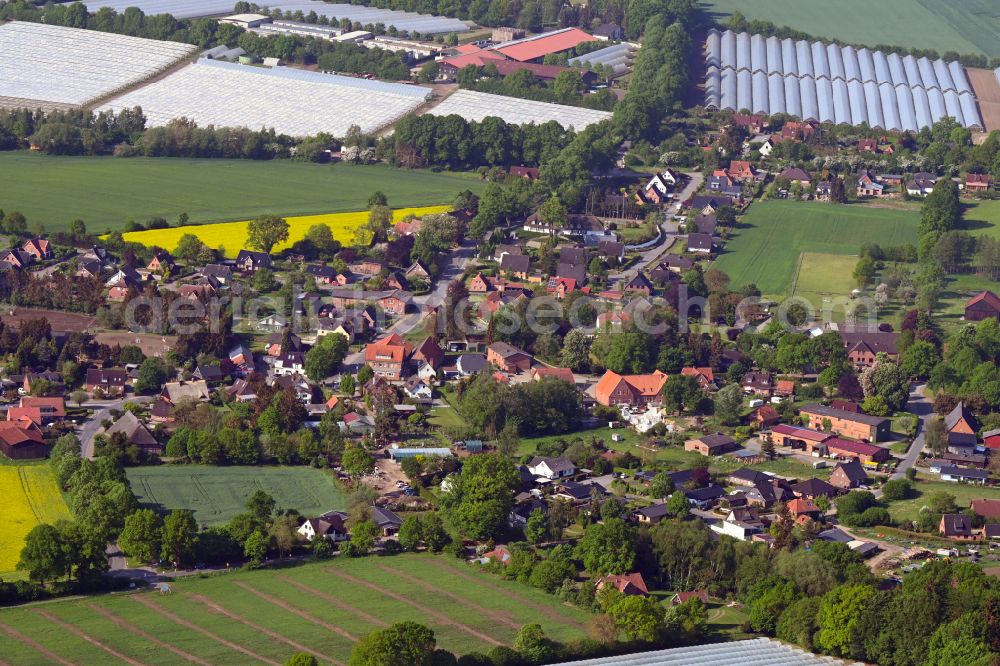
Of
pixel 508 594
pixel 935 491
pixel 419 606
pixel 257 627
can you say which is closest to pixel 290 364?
pixel 508 594

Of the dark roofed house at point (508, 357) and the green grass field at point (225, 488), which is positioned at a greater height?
the dark roofed house at point (508, 357)

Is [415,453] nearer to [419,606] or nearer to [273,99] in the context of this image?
[419,606]

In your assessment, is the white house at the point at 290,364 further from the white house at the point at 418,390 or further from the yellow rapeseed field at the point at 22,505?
the yellow rapeseed field at the point at 22,505

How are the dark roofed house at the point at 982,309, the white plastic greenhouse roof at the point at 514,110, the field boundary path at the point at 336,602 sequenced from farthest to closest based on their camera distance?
1. the white plastic greenhouse roof at the point at 514,110
2. the dark roofed house at the point at 982,309
3. the field boundary path at the point at 336,602

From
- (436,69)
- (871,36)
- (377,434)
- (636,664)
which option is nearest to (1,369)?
(377,434)

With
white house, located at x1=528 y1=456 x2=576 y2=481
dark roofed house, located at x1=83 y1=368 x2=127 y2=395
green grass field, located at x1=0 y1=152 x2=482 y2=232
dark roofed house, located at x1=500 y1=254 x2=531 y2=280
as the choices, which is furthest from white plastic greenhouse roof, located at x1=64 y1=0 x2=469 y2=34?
white house, located at x1=528 y1=456 x2=576 y2=481

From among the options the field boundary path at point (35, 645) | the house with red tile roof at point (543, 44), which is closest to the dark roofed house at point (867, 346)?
the field boundary path at point (35, 645)

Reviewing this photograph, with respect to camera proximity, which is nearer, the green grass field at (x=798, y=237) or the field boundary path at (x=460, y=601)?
the field boundary path at (x=460, y=601)

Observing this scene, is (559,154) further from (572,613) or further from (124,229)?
(572,613)

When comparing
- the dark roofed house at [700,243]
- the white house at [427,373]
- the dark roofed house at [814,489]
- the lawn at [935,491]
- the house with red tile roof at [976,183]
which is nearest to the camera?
the lawn at [935,491]
